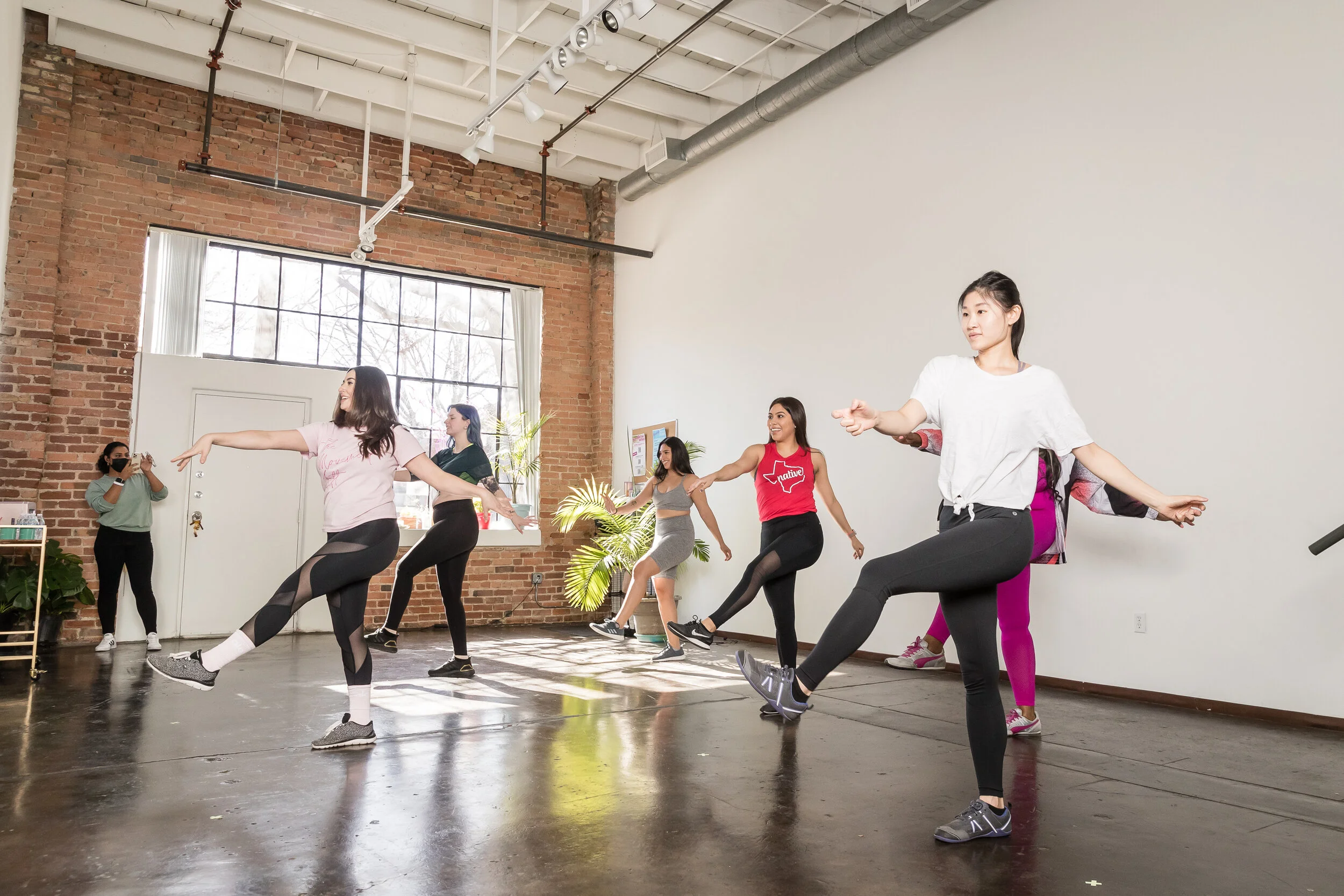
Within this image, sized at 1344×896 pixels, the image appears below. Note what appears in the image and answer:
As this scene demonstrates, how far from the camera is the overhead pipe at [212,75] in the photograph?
6.81 meters

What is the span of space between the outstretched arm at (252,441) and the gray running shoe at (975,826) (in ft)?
8.40

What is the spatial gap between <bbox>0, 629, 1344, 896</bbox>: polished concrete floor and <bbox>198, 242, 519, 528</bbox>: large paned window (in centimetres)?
441

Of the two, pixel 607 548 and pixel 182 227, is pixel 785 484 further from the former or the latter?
pixel 182 227

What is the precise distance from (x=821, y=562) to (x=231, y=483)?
5336 mm

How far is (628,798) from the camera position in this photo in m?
2.69

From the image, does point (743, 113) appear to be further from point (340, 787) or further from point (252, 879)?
point (252, 879)

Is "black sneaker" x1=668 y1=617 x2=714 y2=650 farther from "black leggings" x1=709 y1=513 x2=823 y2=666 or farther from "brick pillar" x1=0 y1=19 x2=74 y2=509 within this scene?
"brick pillar" x1=0 y1=19 x2=74 y2=509

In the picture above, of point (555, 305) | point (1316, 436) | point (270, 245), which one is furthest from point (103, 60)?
point (1316, 436)

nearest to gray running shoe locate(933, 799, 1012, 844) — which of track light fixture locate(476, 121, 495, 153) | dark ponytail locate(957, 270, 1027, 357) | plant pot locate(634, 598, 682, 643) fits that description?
dark ponytail locate(957, 270, 1027, 357)

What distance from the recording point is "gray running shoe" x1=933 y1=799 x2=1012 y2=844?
2.31 metres

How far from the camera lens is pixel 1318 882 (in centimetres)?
211

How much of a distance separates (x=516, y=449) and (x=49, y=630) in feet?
14.0

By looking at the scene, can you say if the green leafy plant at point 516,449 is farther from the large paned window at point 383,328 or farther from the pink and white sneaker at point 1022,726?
the pink and white sneaker at point 1022,726

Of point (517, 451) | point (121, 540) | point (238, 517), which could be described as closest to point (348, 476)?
point (121, 540)
